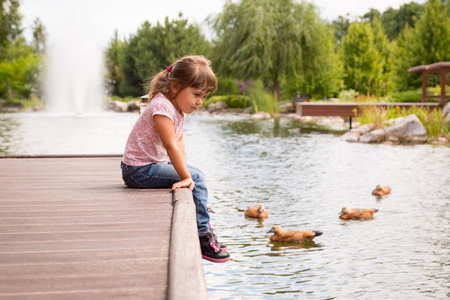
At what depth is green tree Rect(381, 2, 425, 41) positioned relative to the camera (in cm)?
5288

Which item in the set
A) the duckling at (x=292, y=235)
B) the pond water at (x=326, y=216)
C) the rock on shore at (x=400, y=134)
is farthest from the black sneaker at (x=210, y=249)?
the rock on shore at (x=400, y=134)

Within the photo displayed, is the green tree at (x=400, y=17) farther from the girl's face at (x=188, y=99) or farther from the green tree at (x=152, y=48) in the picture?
the girl's face at (x=188, y=99)

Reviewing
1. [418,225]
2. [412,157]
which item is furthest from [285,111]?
[418,225]

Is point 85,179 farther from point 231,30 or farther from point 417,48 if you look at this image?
point 417,48

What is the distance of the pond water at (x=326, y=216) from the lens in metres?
4.55

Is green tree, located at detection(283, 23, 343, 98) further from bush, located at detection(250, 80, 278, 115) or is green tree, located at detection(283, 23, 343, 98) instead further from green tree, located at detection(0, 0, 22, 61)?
green tree, located at detection(0, 0, 22, 61)

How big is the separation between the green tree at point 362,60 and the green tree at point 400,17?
21634mm

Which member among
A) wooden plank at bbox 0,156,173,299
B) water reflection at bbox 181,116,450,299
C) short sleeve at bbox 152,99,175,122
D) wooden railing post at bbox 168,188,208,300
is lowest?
water reflection at bbox 181,116,450,299

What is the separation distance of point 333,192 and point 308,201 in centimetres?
82

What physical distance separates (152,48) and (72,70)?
31.5 ft

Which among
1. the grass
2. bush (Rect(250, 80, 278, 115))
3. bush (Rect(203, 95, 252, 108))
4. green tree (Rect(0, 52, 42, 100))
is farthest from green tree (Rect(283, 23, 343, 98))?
green tree (Rect(0, 52, 42, 100))

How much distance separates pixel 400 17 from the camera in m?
54.4

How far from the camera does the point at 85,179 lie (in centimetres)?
493

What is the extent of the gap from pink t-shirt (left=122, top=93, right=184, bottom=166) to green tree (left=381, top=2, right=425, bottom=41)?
52041mm
